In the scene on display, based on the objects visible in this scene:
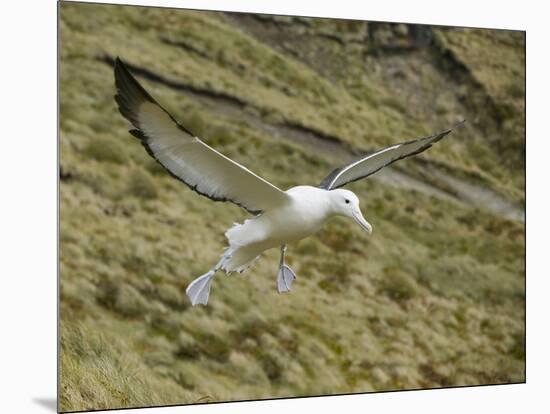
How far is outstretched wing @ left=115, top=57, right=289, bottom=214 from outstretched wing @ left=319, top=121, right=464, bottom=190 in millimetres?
431

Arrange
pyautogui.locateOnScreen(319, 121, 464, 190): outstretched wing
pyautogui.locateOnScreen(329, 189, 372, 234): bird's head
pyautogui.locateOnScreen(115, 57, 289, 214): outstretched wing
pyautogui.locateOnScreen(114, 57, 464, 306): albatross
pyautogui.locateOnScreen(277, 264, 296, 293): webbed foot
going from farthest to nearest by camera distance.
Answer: pyautogui.locateOnScreen(277, 264, 296, 293): webbed foot < pyautogui.locateOnScreen(319, 121, 464, 190): outstretched wing < pyautogui.locateOnScreen(329, 189, 372, 234): bird's head < pyautogui.locateOnScreen(114, 57, 464, 306): albatross < pyautogui.locateOnScreen(115, 57, 289, 214): outstretched wing

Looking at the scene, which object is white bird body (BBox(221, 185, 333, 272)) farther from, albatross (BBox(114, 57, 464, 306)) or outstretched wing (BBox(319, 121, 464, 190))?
outstretched wing (BBox(319, 121, 464, 190))

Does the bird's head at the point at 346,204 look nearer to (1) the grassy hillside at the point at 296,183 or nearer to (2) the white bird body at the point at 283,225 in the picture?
(2) the white bird body at the point at 283,225

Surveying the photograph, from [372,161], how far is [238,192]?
2.55 ft

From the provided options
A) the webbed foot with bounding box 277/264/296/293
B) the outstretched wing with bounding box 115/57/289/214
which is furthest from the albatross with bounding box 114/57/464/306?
the webbed foot with bounding box 277/264/296/293

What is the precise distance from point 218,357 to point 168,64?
269cm

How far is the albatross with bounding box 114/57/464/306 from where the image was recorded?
405 centimetres

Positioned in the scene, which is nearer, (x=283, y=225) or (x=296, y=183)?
(x=283, y=225)

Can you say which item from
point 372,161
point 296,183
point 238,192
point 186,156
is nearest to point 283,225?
point 238,192

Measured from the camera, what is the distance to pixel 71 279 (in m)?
7.55

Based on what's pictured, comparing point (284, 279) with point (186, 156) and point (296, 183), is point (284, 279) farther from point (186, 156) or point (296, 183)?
point (296, 183)

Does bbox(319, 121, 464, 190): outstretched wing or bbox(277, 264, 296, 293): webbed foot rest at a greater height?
bbox(319, 121, 464, 190): outstretched wing

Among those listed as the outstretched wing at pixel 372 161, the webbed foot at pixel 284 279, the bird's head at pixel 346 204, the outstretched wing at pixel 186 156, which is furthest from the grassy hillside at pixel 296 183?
the bird's head at pixel 346 204

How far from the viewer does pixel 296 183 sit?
9.40m
